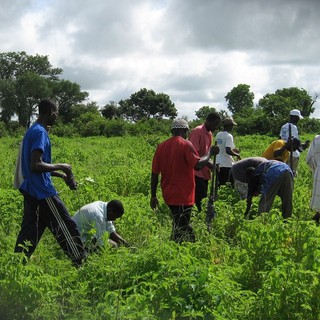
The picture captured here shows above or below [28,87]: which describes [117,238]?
below

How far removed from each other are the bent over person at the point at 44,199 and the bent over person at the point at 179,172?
4.23 feet

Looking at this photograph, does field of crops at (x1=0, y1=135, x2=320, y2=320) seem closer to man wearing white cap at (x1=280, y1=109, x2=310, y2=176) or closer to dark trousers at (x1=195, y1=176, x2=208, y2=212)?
A: dark trousers at (x1=195, y1=176, x2=208, y2=212)

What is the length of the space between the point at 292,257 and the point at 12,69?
63.3 metres

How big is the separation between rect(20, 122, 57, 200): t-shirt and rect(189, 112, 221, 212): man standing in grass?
2837 mm

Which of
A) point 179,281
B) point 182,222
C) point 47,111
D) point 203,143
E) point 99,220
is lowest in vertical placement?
point 179,281

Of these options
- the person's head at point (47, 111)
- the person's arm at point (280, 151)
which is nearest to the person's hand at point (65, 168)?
the person's head at point (47, 111)

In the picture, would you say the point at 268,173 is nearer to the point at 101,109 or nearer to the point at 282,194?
the point at 282,194

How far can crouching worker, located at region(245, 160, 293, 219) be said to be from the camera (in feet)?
22.6

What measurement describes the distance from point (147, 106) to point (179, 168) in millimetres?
60607

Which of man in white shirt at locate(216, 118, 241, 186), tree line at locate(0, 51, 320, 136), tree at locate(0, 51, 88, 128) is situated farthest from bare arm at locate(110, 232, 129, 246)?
tree at locate(0, 51, 88, 128)

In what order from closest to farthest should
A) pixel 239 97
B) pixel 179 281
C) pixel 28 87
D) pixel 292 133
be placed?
1. pixel 179 281
2. pixel 292 133
3. pixel 28 87
4. pixel 239 97

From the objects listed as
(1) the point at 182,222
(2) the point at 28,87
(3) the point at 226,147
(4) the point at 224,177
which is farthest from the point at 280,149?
(2) the point at 28,87

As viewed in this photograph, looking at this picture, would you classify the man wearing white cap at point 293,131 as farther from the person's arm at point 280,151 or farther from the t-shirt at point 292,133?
the person's arm at point 280,151

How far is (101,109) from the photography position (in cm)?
6062
